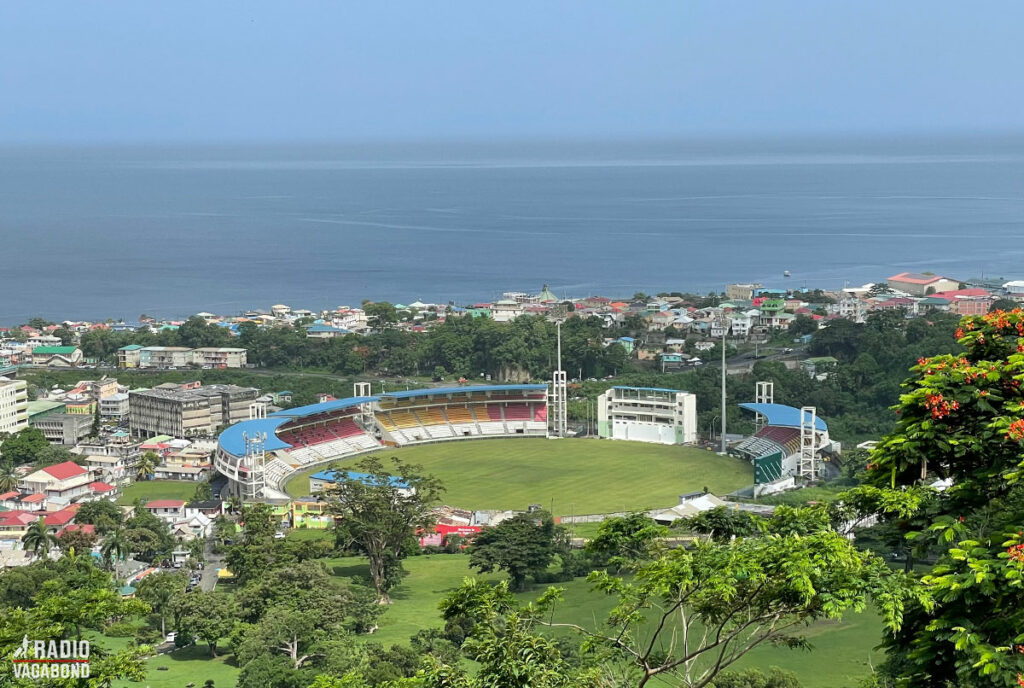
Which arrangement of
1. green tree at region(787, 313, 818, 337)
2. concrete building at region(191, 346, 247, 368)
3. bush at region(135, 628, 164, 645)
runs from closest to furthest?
bush at region(135, 628, 164, 645)
concrete building at region(191, 346, 247, 368)
green tree at region(787, 313, 818, 337)

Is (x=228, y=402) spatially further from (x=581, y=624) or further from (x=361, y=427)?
(x=581, y=624)

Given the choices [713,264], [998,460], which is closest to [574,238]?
[713,264]

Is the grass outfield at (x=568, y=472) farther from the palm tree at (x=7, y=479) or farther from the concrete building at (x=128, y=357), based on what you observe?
the concrete building at (x=128, y=357)

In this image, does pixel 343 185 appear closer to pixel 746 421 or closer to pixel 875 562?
pixel 746 421

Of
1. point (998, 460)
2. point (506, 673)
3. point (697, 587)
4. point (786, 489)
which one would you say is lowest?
point (786, 489)

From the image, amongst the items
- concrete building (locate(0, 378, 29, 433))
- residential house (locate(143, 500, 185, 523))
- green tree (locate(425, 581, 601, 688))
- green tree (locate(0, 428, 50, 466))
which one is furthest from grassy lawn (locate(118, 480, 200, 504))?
green tree (locate(425, 581, 601, 688))

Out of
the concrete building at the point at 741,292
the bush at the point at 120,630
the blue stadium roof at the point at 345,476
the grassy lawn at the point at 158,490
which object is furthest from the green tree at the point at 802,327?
the bush at the point at 120,630

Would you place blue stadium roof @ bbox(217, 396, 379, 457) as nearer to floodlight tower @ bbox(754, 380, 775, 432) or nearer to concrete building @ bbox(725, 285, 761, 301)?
floodlight tower @ bbox(754, 380, 775, 432)

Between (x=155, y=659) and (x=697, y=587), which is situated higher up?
(x=697, y=587)
